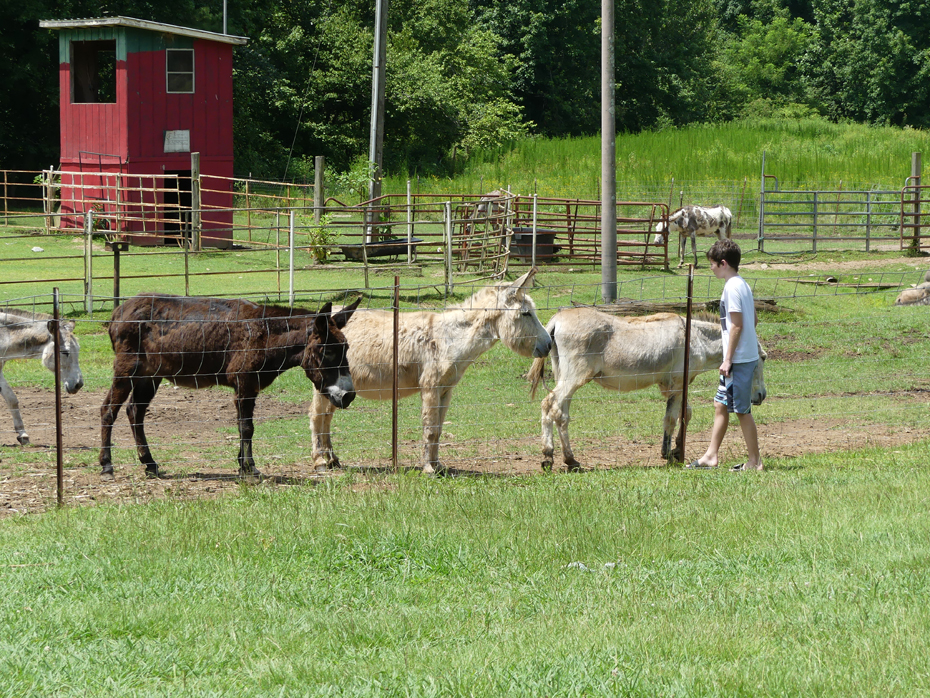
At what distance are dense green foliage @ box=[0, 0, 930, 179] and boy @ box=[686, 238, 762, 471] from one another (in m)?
32.7

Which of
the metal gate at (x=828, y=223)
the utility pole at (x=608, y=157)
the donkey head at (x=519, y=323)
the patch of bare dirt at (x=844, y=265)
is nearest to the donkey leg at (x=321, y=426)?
the donkey head at (x=519, y=323)

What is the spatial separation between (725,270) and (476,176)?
32.7 meters

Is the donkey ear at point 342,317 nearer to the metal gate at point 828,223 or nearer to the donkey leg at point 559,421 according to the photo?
the donkey leg at point 559,421

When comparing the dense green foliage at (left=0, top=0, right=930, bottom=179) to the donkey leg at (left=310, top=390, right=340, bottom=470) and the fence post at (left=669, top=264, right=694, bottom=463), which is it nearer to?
the donkey leg at (left=310, top=390, right=340, bottom=470)

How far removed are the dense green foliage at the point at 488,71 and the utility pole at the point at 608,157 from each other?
82.1 ft

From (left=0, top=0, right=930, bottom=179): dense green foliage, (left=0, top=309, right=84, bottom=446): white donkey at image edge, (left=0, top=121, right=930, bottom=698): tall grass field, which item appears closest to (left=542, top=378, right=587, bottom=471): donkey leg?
(left=0, top=121, right=930, bottom=698): tall grass field

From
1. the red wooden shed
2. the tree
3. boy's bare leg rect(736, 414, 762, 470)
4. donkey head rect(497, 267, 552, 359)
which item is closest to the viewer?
boy's bare leg rect(736, 414, 762, 470)

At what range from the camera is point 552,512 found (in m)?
6.68

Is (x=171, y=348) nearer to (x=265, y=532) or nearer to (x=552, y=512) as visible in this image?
(x=265, y=532)

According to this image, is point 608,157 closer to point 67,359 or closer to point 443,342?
point 443,342

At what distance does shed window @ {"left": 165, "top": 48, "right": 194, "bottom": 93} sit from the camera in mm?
29344

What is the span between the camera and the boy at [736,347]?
8289 mm

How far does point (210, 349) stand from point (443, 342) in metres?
2.05

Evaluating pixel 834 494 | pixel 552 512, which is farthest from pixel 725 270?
pixel 552 512
